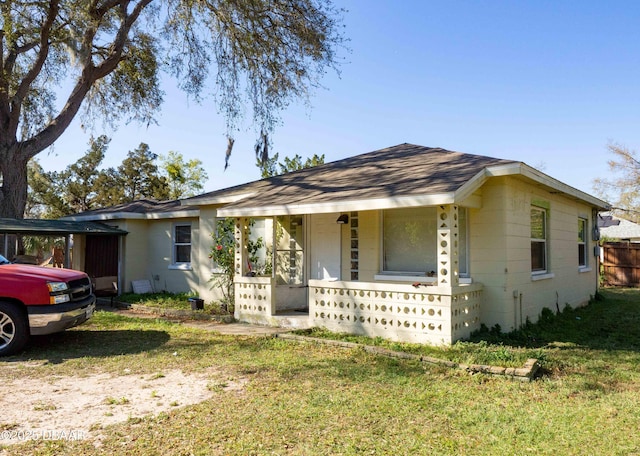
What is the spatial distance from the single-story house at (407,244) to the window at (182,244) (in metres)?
1.41

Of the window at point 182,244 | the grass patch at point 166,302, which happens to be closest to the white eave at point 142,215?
the window at point 182,244

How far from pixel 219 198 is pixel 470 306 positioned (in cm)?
684

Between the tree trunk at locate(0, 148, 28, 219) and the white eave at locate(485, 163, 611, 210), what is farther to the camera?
the tree trunk at locate(0, 148, 28, 219)

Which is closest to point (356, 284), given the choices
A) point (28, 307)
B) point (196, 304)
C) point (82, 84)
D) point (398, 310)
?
point (398, 310)

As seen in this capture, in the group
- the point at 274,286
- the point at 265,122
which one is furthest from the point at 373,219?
the point at 265,122

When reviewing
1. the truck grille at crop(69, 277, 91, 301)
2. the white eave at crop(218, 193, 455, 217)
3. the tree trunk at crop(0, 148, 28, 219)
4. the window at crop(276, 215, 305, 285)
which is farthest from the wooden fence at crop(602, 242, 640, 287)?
the tree trunk at crop(0, 148, 28, 219)

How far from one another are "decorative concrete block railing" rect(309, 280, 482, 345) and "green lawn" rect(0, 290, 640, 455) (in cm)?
44

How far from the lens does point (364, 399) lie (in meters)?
4.85

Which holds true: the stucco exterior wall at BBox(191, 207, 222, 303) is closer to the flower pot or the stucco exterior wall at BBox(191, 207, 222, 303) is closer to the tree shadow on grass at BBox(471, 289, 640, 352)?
the flower pot

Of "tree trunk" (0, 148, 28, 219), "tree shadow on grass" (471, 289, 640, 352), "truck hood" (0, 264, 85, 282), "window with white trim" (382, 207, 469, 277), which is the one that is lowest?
"tree shadow on grass" (471, 289, 640, 352)

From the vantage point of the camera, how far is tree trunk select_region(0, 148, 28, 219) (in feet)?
48.0

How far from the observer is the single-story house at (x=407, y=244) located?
7.42 m

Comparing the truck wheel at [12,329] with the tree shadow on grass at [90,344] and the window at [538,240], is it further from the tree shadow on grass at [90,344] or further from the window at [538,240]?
the window at [538,240]

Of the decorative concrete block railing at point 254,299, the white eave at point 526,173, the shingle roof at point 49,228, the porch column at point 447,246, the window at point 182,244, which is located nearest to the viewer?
the porch column at point 447,246
